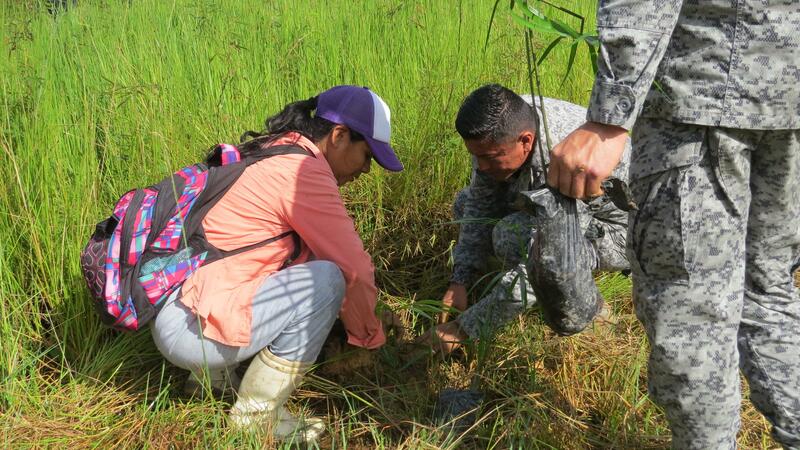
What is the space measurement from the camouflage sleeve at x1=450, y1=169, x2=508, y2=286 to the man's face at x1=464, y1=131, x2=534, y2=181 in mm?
131

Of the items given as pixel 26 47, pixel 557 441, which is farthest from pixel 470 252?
pixel 26 47

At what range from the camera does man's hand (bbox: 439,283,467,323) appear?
2564 millimetres

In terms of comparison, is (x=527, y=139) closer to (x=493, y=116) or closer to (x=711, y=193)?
(x=493, y=116)

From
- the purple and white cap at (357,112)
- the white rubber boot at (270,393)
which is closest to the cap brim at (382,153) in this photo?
the purple and white cap at (357,112)

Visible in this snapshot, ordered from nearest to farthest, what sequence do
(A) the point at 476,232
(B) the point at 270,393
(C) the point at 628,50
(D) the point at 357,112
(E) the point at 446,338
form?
(C) the point at 628,50 < (B) the point at 270,393 < (D) the point at 357,112 < (E) the point at 446,338 < (A) the point at 476,232

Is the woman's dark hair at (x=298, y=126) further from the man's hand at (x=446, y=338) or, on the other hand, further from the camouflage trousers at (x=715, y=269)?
the camouflage trousers at (x=715, y=269)

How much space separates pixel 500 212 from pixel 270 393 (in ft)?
4.05

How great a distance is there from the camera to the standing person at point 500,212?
228cm

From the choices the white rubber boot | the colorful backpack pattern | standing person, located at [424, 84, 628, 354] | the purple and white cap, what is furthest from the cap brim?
the white rubber boot

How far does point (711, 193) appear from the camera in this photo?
1311mm

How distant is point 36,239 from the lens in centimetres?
210

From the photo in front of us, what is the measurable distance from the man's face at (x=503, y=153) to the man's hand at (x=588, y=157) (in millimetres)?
1124

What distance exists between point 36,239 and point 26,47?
4.28ft

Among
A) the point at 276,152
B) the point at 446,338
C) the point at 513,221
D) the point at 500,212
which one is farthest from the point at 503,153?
the point at 276,152
